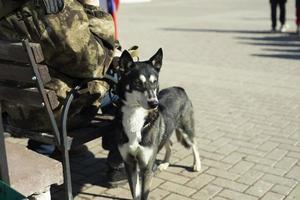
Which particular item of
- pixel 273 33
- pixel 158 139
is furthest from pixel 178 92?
pixel 273 33

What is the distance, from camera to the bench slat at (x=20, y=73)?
3154 mm

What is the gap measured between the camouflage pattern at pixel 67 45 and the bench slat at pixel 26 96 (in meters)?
0.20

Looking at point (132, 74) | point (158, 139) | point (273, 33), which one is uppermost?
point (132, 74)

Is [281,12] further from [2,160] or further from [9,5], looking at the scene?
[2,160]

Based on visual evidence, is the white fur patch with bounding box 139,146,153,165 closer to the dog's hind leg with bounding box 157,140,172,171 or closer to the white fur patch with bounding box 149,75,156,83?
the white fur patch with bounding box 149,75,156,83

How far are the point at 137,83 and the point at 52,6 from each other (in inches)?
31.6

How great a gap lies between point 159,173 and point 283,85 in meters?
4.18

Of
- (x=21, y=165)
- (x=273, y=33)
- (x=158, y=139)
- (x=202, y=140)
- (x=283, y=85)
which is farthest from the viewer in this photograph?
(x=273, y=33)

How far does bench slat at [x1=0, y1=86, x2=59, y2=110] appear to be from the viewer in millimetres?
3236

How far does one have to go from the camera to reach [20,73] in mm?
3242

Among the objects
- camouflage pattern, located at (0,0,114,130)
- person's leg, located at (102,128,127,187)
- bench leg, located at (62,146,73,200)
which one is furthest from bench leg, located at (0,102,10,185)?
person's leg, located at (102,128,127,187)

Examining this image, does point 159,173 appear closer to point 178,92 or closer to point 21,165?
point 178,92

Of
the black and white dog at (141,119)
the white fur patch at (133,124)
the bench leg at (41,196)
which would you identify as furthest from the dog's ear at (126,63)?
the bench leg at (41,196)

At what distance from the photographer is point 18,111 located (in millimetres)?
3648
